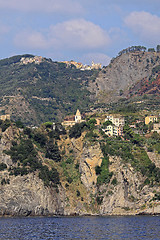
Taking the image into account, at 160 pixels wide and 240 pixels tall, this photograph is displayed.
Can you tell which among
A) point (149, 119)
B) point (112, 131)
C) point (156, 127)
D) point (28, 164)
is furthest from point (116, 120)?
point (28, 164)

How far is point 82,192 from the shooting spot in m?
147

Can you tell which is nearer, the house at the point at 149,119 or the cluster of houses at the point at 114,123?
the cluster of houses at the point at 114,123

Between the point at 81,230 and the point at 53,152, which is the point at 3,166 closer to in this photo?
the point at 53,152

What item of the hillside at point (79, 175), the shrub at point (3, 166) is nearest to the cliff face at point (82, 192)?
the hillside at point (79, 175)

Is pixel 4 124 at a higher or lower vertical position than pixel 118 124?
lower

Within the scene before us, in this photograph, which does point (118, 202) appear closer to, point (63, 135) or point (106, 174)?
point (106, 174)

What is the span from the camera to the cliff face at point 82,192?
136613 mm

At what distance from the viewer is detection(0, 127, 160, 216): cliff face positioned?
137 meters

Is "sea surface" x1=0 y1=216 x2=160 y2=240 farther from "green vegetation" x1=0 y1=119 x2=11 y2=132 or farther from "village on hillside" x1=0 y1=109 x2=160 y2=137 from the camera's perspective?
"village on hillside" x1=0 y1=109 x2=160 y2=137

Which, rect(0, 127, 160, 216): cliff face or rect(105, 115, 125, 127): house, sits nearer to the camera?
rect(0, 127, 160, 216): cliff face

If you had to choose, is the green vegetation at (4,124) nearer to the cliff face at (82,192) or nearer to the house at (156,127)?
the cliff face at (82,192)

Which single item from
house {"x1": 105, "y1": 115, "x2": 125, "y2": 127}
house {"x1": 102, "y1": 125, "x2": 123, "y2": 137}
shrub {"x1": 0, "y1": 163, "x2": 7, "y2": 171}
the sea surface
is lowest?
the sea surface

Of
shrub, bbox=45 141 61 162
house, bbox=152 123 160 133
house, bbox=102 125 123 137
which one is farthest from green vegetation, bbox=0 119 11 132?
house, bbox=152 123 160 133

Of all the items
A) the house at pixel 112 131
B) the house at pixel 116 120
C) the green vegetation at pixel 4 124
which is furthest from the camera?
the house at pixel 116 120
